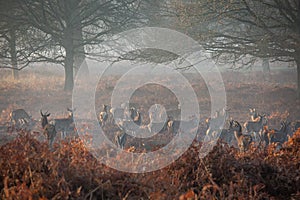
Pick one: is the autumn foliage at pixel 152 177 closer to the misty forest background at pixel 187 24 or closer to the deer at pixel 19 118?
the deer at pixel 19 118

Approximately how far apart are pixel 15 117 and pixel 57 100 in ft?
19.9

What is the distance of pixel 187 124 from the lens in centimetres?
1429

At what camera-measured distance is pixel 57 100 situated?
20.8 metres

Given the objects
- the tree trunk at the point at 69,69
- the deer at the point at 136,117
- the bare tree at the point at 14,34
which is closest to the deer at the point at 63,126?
the deer at the point at 136,117

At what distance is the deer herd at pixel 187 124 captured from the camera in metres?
10.5

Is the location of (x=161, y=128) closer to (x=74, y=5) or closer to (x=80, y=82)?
(x=74, y=5)

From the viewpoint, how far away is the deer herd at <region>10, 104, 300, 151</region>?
10.5 m

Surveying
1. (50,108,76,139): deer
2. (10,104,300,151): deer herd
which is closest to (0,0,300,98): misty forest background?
(10,104,300,151): deer herd

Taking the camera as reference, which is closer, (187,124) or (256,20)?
(187,124)

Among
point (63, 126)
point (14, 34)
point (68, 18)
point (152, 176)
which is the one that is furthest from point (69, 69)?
point (152, 176)

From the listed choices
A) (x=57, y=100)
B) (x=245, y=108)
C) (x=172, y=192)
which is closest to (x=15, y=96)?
(x=57, y=100)

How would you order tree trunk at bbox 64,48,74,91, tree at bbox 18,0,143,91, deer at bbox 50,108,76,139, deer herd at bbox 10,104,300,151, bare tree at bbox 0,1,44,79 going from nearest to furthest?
deer herd at bbox 10,104,300,151 < deer at bbox 50,108,76,139 < bare tree at bbox 0,1,44,79 < tree at bbox 18,0,143,91 < tree trunk at bbox 64,48,74,91

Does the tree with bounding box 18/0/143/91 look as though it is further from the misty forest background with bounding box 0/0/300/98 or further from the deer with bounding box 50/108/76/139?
the deer with bounding box 50/108/76/139

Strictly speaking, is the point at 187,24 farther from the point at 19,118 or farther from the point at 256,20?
the point at 19,118
